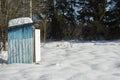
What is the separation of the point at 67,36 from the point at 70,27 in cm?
134

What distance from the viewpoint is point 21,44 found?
25.1 feet

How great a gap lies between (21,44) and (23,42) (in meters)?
0.09

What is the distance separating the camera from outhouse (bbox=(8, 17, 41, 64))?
7559mm

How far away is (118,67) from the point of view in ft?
20.5

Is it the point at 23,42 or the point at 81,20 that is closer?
the point at 23,42

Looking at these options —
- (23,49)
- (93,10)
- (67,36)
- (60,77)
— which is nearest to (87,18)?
(93,10)

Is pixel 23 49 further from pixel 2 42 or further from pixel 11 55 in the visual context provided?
pixel 2 42

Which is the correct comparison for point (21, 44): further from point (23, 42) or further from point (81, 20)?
point (81, 20)

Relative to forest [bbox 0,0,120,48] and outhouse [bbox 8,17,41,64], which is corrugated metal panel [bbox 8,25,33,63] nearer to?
outhouse [bbox 8,17,41,64]

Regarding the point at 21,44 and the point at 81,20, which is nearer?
the point at 21,44

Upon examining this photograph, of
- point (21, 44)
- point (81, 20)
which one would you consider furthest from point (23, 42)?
point (81, 20)

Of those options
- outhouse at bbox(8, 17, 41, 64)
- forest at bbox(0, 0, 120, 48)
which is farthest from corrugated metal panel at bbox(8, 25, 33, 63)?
forest at bbox(0, 0, 120, 48)

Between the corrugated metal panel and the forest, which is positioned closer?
the corrugated metal panel

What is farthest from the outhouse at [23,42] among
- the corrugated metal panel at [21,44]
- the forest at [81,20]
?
the forest at [81,20]
